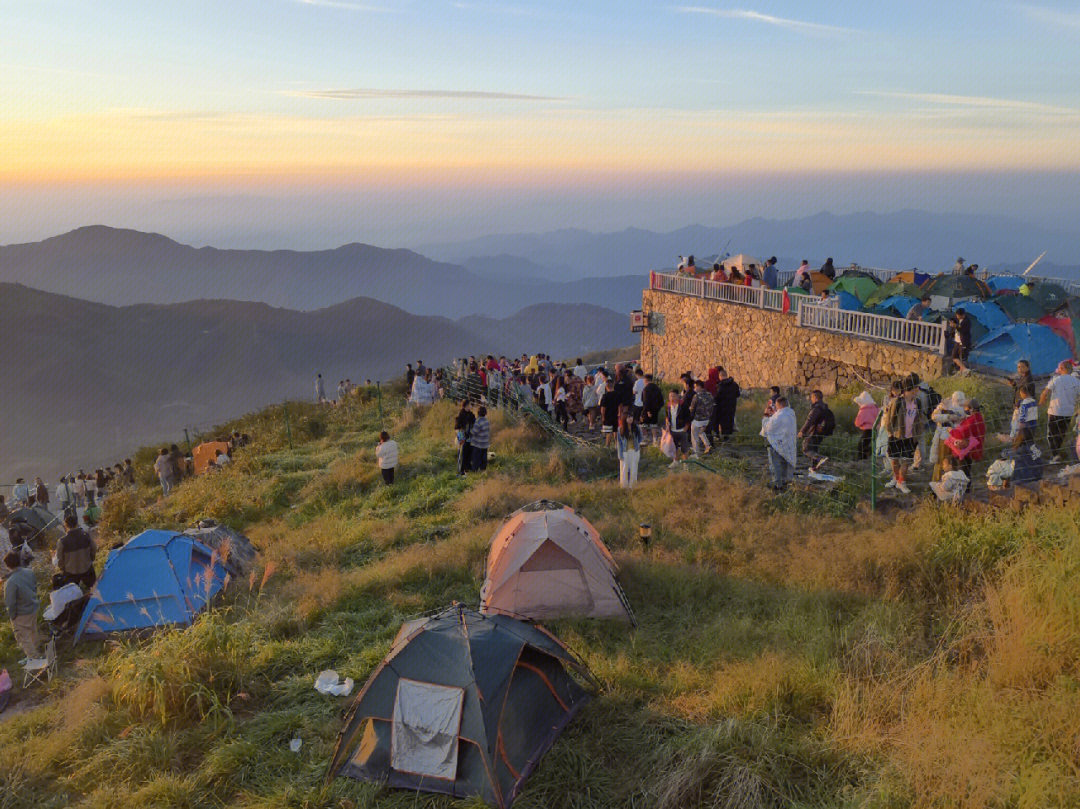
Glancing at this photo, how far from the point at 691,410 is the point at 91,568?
29.9 feet

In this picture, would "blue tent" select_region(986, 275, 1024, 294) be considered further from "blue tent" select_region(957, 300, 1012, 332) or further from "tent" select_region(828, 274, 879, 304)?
"blue tent" select_region(957, 300, 1012, 332)

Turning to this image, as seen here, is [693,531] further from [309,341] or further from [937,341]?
[309,341]

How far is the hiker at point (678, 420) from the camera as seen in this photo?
1227 centimetres

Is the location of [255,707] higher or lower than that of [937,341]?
lower

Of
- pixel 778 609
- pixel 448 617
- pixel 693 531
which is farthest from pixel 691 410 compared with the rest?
pixel 448 617

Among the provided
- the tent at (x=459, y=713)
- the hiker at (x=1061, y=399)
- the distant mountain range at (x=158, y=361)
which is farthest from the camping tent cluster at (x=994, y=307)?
the distant mountain range at (x=158, y=361)

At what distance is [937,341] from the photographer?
14.8 metres

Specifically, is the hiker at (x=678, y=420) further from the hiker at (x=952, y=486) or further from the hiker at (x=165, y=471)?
the hiker at (x=165, y=471)

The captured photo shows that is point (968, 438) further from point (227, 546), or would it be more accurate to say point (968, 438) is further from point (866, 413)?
point (227, 546)

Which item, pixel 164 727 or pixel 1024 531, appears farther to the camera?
pixel 1024 531

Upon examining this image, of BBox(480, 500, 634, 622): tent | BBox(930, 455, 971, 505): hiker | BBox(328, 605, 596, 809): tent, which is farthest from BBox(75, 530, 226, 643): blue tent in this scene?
BBox(930, 455, 971, 505): hiker

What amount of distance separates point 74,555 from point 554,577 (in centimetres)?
652

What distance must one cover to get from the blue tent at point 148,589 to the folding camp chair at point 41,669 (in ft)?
2.30

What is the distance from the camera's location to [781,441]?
34.0 feet
